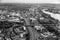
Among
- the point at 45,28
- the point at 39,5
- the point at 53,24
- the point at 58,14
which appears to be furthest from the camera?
the point at 39,5

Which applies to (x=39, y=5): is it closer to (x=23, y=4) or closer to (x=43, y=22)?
(x=23, y=4)

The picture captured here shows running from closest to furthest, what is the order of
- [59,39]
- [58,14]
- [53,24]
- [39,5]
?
[59,39] < [53,24] < [58,14] < [39,5]

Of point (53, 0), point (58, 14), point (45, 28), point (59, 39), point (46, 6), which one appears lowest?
point (59, 39)

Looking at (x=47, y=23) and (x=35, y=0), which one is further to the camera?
(x=35, y=0)

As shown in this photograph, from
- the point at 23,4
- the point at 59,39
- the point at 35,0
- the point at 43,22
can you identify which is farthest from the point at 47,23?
the point at 23,4

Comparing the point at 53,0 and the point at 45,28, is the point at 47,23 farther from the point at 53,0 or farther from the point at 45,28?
the point at 53,0

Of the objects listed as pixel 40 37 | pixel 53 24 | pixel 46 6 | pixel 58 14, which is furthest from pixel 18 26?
pixel 46 6

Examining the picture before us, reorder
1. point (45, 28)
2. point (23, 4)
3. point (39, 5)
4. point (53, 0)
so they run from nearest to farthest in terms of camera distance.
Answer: point (45, 28) → point (53, 0) → point (39, 5) → point (23, 4)

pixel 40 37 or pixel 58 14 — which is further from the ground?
pixel 58 14

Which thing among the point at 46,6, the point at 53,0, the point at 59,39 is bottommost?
the point at 59,39
